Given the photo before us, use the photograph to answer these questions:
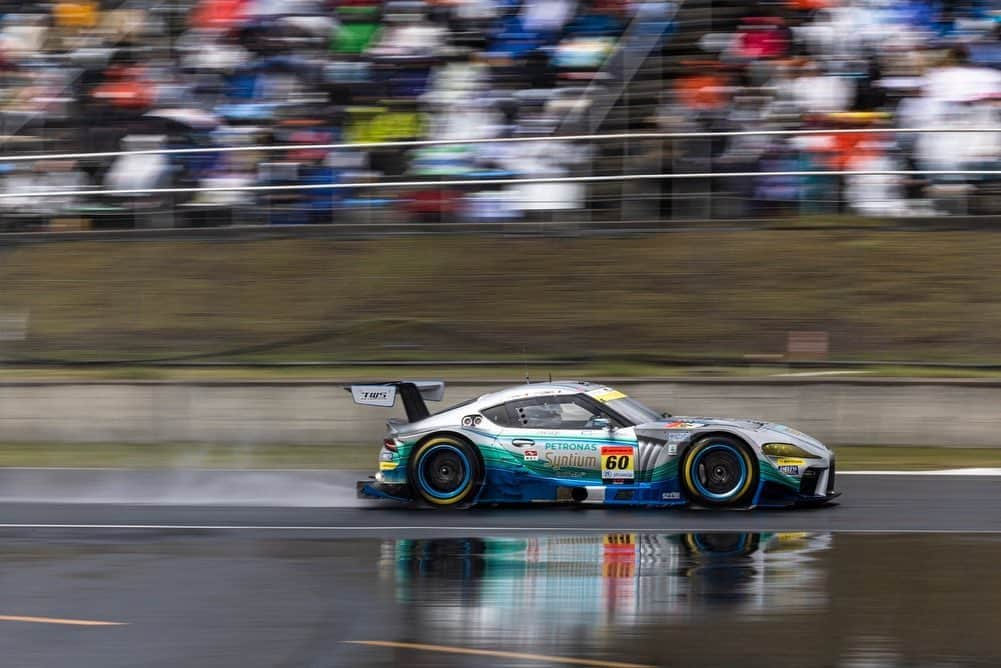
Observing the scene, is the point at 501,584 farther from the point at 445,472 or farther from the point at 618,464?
the point at 445,472

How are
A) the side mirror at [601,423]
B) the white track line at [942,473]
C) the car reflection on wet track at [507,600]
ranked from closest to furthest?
the car reflection on wet track at [507,600] → the side mirror at [601,423] → the white track line at [942,473]

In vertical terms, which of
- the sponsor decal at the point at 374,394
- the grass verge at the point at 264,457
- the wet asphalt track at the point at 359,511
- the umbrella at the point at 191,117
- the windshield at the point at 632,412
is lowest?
the wet asphalt track at the point at 359,511

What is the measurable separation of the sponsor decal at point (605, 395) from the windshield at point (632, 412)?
31 millimetres

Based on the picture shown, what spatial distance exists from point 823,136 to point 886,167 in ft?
2.65

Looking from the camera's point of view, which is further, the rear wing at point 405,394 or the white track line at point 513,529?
the rear wing at point 405,394

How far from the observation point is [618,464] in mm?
10477

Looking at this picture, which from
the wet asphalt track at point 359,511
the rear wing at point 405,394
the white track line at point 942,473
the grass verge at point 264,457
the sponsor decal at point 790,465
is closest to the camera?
the wet asphalt track at point 359,511

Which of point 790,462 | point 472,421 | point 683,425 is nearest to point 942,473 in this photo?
point 790,462

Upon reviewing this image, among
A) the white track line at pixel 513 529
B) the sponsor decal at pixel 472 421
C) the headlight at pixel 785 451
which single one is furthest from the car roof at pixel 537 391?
the headlight at pixel 785 451

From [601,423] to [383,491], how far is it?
1.92 m

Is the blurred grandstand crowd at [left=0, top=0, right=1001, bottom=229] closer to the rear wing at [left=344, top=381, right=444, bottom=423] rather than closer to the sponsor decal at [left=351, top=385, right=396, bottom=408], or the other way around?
the rear wing at [left=344, top=381, right=444, bottom=423]

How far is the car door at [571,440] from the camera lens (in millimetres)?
10477

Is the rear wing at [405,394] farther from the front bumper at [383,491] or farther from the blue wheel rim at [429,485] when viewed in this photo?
the front bumper at [383,491]

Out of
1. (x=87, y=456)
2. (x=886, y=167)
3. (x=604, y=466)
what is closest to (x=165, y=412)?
(x=87, y=456)
